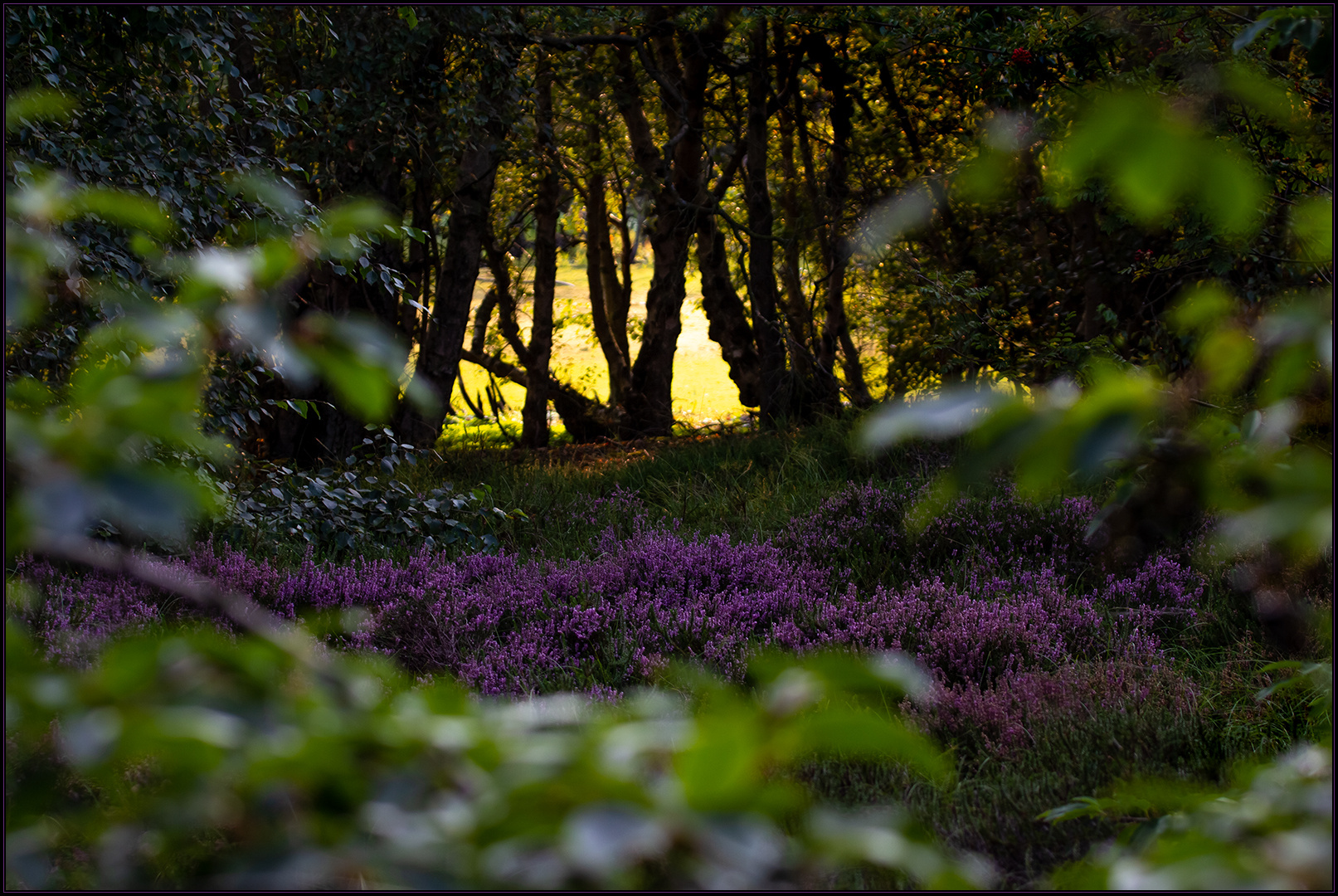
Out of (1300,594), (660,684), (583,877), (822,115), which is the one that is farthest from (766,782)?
(822,115)

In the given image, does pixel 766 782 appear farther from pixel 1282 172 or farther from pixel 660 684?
pixel 1282 172

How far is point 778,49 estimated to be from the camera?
354 inches

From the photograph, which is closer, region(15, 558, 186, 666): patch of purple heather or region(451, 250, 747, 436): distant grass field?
region(15, 558, 186, 666): patch of purple heather

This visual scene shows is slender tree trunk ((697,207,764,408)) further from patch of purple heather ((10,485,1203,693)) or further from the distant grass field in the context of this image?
patch of purple heather ((10,485,1203,693))

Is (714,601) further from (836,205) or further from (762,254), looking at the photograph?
(836,205)

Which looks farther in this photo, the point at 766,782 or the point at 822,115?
the point at 822,115

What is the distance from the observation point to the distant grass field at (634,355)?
45.0 feet

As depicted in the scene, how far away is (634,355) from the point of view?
57.9ft

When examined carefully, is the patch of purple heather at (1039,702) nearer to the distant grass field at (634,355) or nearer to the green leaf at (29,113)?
the green leaf at (29,113)

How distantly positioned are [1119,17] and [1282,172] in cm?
158

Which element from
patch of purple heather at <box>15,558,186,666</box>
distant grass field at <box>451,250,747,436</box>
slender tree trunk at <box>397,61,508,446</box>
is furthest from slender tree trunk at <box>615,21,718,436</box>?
patch of purple heather at <box>15,558,186,666</box>

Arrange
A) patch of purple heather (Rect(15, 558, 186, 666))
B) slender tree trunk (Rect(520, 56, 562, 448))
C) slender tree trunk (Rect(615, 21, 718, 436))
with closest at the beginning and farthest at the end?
patch of purple heather (Rect(15, 558, 186, 666)) < slender tree trunk (Rect(615, 21, 718, 436)) < slender tree trunk (Rect(520, 56, 562, 448))

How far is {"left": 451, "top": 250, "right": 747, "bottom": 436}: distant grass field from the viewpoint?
13727 mm

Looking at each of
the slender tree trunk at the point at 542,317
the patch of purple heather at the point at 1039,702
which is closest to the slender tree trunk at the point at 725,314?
the slender tree trunk at the point at 542,317
